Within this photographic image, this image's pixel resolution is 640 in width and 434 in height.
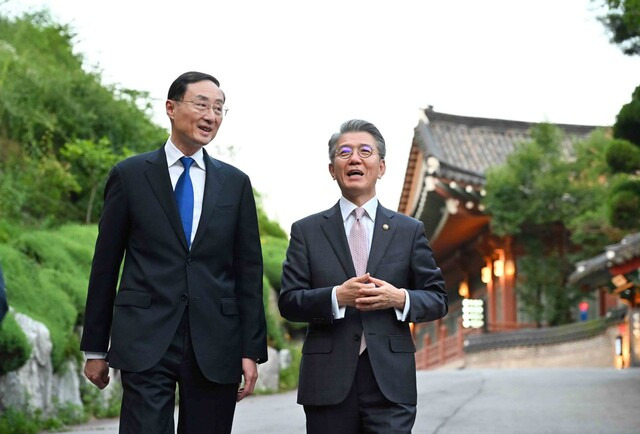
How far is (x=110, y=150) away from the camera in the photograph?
16516 mm

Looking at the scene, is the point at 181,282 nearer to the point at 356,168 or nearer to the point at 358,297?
the point at 358,297

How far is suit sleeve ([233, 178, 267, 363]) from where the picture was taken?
4918 millimetres

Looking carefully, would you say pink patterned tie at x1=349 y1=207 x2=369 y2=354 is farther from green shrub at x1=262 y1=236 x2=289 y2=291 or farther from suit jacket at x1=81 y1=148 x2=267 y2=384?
green shrub at x1=262 y1=236 x2=289 y2=291

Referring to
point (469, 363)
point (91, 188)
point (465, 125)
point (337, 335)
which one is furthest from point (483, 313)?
point (337, 335)

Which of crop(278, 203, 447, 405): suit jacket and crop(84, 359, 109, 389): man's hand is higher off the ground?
crop(278, 203, 447, 405): suit jacket

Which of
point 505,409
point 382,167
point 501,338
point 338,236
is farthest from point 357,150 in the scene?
point 501,338

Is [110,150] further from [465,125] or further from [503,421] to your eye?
[465,125]

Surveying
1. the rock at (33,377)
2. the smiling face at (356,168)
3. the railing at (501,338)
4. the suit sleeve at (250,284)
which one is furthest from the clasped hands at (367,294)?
the railing at (501,338)

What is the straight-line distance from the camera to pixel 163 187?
495 cm

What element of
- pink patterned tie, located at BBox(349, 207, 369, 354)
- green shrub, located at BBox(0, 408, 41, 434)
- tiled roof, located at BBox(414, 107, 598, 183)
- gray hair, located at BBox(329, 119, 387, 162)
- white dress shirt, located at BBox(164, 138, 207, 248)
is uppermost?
tiled roof, located at BBox(414, 107, 598, 183)

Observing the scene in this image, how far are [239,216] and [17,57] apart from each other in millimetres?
13212

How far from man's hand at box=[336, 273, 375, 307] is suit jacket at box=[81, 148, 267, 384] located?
0.35m

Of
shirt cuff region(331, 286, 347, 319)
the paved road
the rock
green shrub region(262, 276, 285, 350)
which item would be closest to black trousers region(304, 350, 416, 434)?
shirt cuff region(331, 286, 347, 319)

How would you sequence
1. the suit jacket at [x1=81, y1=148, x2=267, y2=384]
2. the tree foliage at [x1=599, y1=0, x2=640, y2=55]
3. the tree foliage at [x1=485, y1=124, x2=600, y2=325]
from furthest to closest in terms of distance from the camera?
the tree foliage at [x1=485, y1=124, x2=600, y2=325] < the tree foliage at [x1=599, y1=0, x2=640, y2=55] < the suit jacket at [x1=81, y1=148, x2=267, y2=384]
